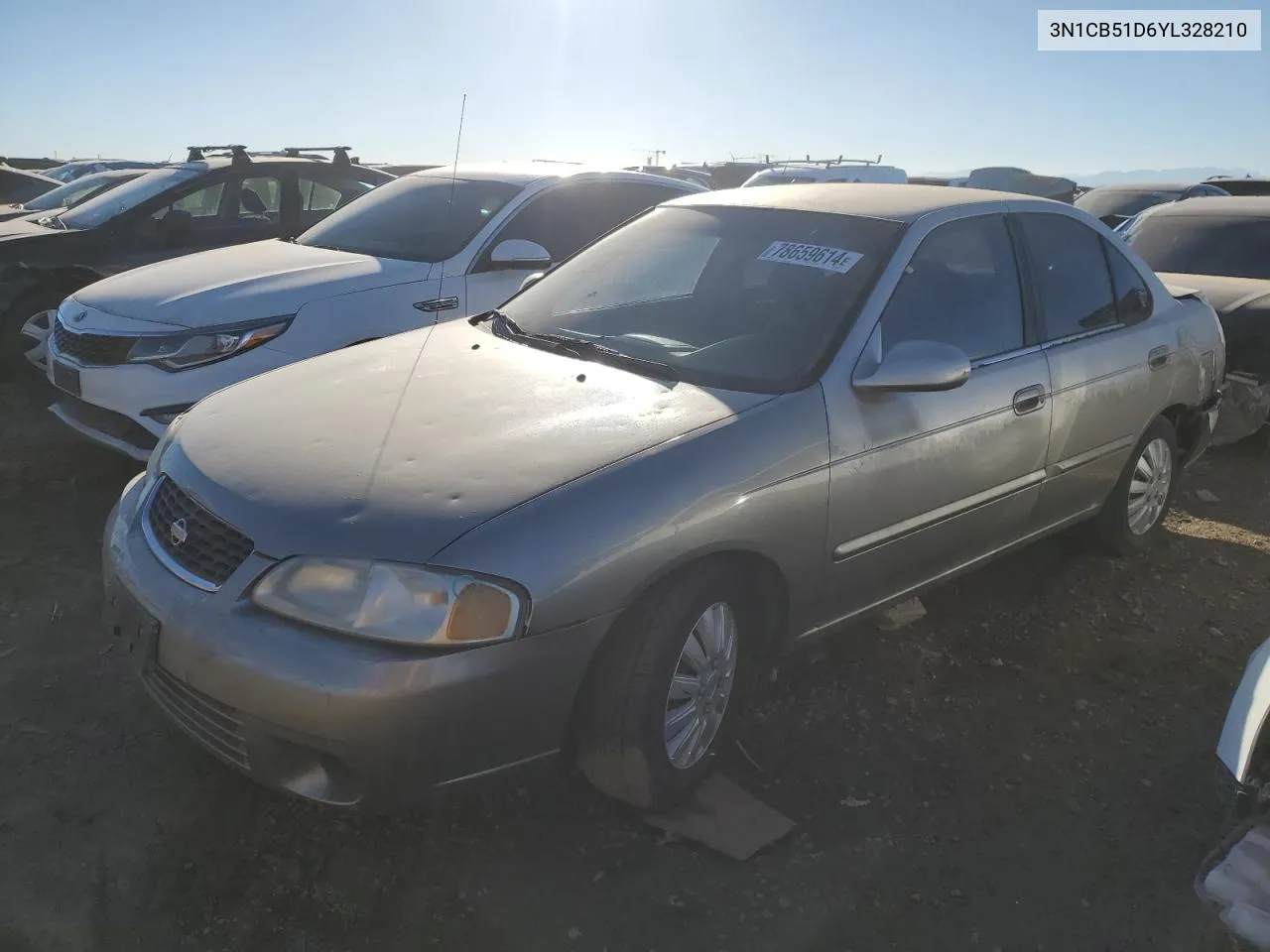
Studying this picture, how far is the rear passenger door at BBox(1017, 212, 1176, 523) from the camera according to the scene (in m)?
3.87

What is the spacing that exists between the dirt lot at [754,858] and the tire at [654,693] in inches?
6.3

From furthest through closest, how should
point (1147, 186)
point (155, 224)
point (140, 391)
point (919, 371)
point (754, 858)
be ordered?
1. point (1147, 186)
2. point (155, 224)
3. point (140, 391)
4. point (919, 371)
5. point (754, 858)

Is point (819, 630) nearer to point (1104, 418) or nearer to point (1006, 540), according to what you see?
point (1006, 540)

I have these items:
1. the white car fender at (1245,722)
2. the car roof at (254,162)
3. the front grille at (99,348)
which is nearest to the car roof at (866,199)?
the white car fender at (1245,722)

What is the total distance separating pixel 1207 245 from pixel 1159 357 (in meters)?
4.05

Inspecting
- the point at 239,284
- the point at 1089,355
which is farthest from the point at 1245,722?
the point at 239,284

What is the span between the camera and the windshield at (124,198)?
23.7 ft

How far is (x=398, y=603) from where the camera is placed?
2258 mm

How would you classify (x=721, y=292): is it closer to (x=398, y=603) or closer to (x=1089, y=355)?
(x=1089, y=355)

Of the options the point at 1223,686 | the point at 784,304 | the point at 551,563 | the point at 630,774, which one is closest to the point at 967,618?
the point at 1223,686

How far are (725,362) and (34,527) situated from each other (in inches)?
128

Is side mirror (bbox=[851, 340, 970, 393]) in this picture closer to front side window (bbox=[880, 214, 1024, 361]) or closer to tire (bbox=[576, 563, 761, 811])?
front side window (bbox=[880, 214, 1024, 361])

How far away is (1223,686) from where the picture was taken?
12.1 feet

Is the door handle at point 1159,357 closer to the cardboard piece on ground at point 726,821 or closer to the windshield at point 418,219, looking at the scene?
the cardboard piece on ground at point 726,821
